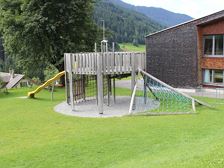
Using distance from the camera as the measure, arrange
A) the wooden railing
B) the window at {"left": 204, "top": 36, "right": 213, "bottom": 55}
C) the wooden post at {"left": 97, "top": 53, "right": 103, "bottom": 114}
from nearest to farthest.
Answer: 1. the wooden post at {"left": 97, "top": 53, "right": 103, "bottom": 114}
2. the wooden railing
3. the window at {"left": 204, "top": 36, "right": 213, "bottom": 55}

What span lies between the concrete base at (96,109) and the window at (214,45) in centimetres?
897

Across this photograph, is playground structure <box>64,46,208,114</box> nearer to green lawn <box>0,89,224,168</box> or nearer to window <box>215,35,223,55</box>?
green lawn <box>0,89,224,168</box>

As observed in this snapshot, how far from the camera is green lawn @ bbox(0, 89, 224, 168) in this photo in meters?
10.1

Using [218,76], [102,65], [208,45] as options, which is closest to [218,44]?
[208,45]

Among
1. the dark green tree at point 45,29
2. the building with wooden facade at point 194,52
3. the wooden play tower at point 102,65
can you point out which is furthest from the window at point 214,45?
the wooden play tower at point 102,65

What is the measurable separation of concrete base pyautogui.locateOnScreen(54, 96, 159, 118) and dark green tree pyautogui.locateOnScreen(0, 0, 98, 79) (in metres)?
9.21

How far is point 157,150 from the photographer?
11930mm

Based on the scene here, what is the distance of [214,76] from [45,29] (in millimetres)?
14173

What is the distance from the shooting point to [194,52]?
30.6 meters

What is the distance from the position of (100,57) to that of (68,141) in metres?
6.99

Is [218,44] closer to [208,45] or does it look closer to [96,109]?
[208,45]

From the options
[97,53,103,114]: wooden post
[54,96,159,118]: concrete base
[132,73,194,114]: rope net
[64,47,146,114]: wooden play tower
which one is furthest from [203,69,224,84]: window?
[97,53,103,114]: wooden post

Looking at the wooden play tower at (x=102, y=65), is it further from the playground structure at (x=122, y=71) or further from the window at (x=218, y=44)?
the window at (x=218, y=44)

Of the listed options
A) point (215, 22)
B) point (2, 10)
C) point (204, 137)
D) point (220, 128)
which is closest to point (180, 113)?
point (220, 128)
